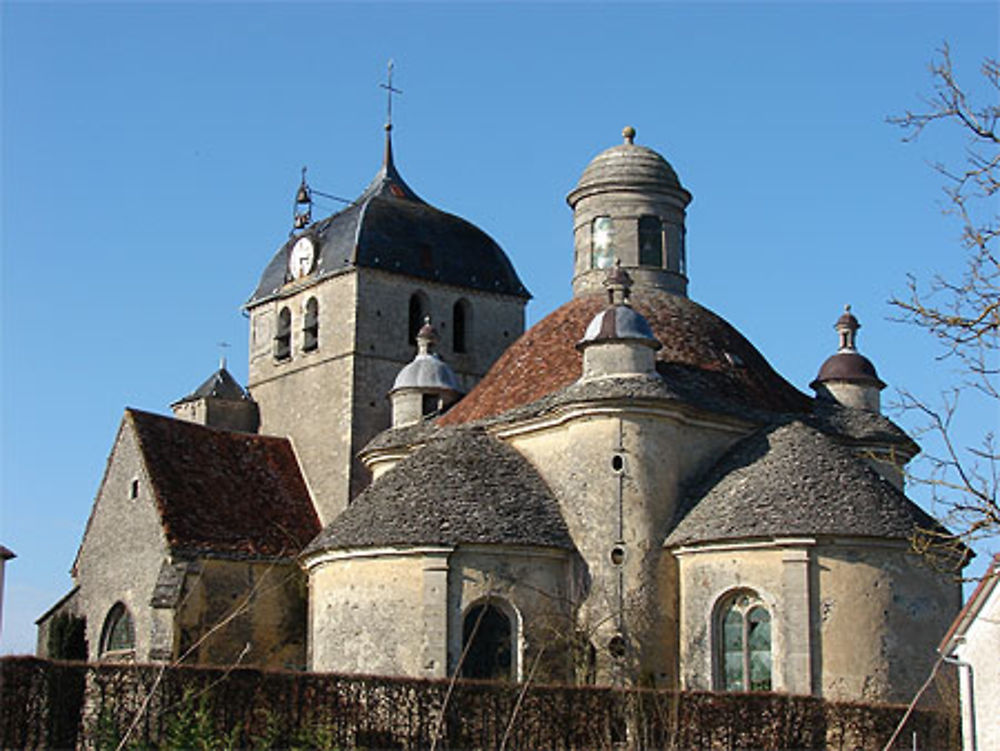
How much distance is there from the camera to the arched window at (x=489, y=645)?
28.1 m

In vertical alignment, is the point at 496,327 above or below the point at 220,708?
above

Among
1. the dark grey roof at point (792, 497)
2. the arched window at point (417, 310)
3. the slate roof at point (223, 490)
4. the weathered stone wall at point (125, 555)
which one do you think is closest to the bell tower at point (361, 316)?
the arched window at point (417, 310)

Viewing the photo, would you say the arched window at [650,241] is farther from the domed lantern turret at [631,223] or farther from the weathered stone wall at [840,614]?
the weathered stone wall at [840,614]

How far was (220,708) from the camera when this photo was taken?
21.2 metres

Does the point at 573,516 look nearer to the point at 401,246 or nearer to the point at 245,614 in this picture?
the point at 245,614

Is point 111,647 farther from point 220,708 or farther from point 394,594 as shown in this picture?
point 220,708

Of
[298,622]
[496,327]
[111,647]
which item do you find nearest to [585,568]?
[298,622]

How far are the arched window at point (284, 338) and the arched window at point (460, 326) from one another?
4919 mm

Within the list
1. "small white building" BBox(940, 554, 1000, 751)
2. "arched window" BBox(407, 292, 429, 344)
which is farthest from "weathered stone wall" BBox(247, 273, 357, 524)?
"small white building" BBox(940, 554, 1000, 751)

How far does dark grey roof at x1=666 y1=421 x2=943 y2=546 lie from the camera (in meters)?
27.1

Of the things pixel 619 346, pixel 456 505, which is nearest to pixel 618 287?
pixel 619 346

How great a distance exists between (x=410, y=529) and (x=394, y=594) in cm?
128

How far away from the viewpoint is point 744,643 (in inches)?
1081

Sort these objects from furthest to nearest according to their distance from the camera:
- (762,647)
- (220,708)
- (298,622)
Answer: (298,622) < (762,647) < (220,708)
